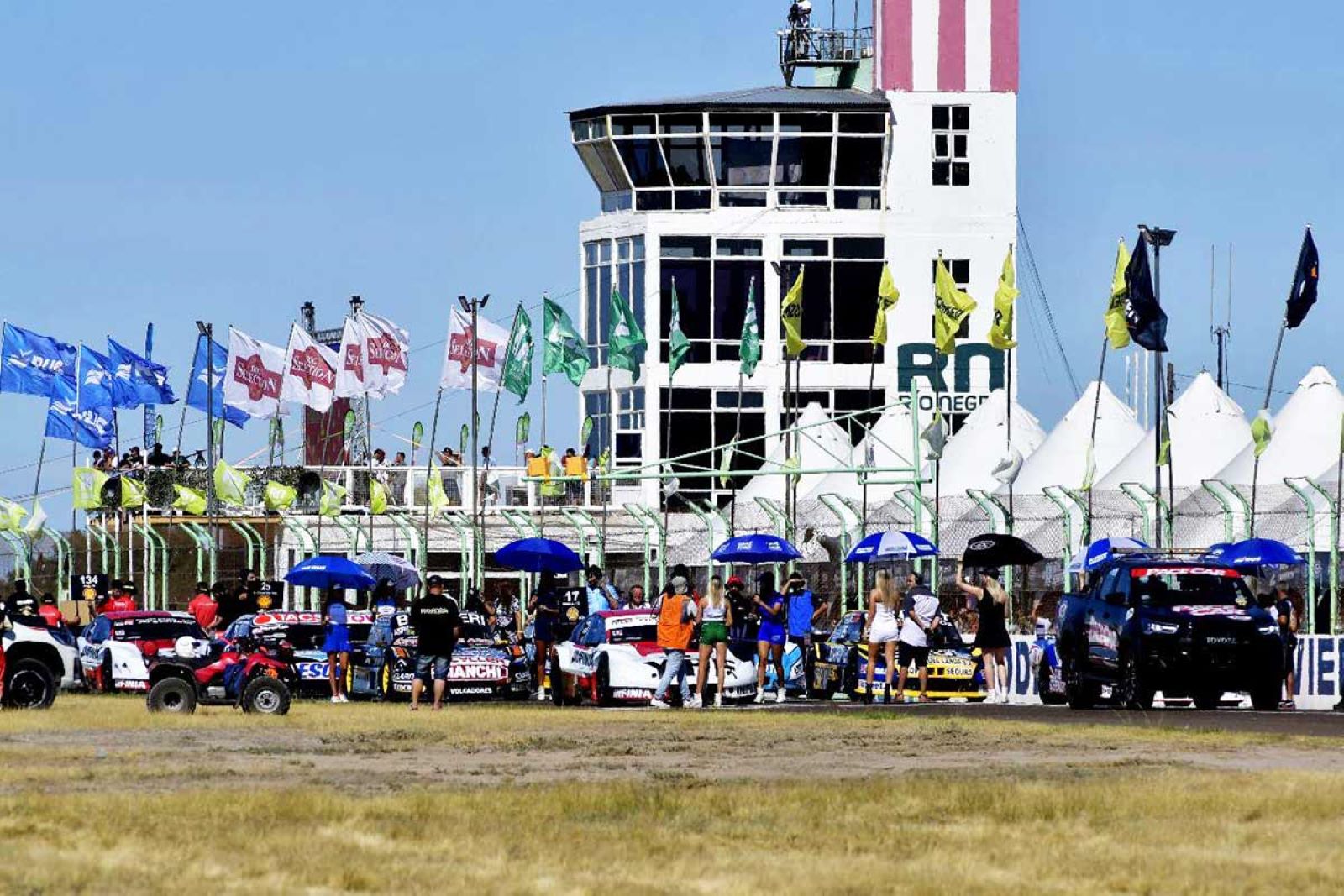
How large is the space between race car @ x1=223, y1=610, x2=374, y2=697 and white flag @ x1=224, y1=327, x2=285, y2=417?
29.9 metres

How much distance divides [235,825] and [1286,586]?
1083 inches

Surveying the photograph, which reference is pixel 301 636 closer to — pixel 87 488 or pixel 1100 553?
pixel 1100 553

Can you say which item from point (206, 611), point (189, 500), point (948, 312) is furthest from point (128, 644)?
point (189, 500)

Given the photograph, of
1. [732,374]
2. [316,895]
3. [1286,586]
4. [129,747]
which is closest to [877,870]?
[316,895]

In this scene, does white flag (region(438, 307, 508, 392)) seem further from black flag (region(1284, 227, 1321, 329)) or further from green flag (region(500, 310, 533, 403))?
black flag (region(1284, 227, 1321, 329))

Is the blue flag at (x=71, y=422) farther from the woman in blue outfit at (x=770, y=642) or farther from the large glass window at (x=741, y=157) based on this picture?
the woman in blue outfit at (x=770, y=642)

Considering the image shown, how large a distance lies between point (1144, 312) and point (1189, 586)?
584 inches

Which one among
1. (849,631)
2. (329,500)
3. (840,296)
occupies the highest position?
(840,296)

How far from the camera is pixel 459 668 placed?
3469cm

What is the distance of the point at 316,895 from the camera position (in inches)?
465

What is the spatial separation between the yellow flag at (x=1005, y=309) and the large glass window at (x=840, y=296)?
1074 inches

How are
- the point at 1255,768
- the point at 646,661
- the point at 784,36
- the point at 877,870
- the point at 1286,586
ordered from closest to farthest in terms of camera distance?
the point at 877,870 < the point at 1255,768 < the point at 646,661 < the point at 1286,586 < the point at 784,36

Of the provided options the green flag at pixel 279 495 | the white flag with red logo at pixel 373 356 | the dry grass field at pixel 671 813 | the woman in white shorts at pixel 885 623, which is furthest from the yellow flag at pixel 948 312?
the dry grass field at pixel 671 813

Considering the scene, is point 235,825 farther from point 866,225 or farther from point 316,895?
point 866,225
